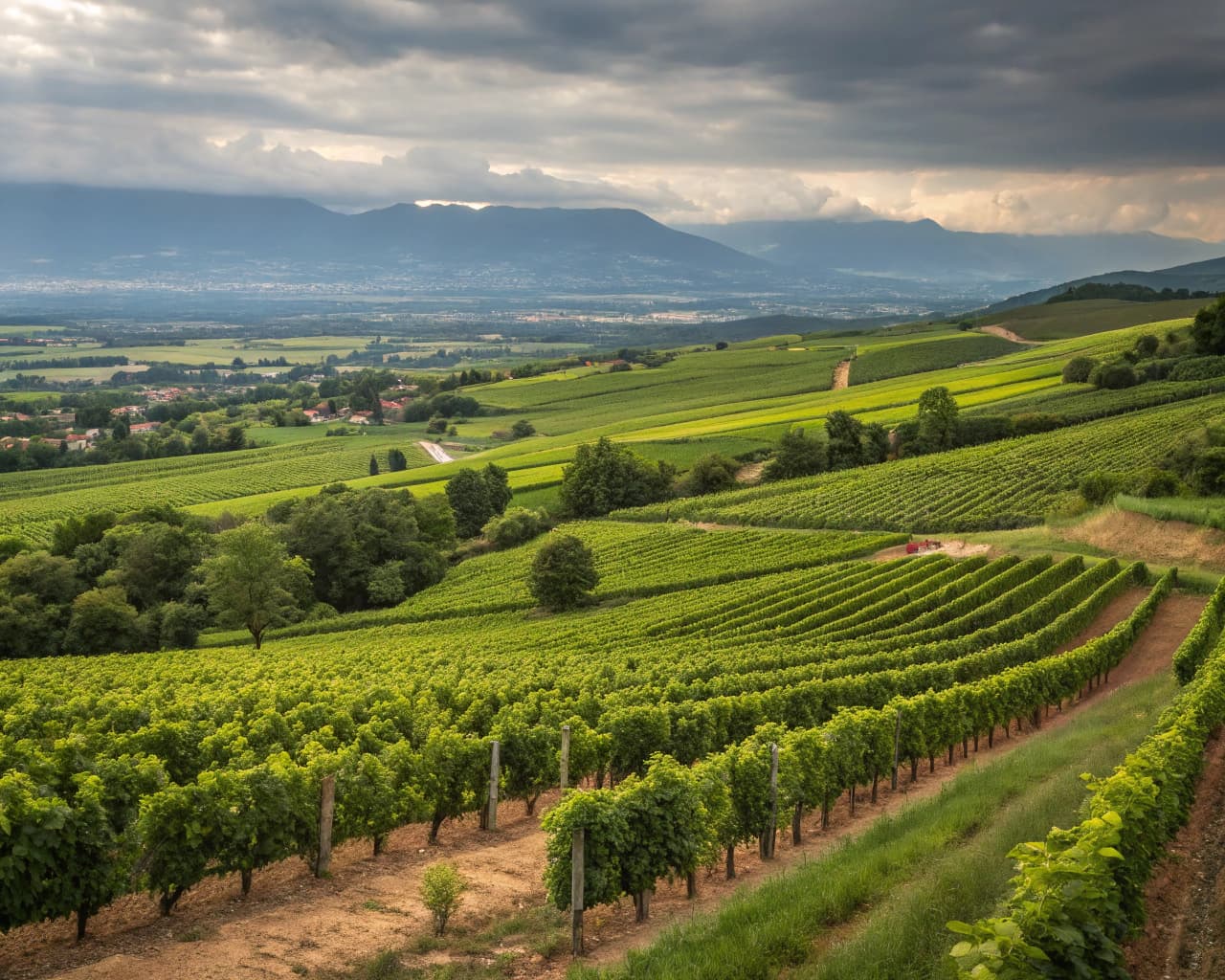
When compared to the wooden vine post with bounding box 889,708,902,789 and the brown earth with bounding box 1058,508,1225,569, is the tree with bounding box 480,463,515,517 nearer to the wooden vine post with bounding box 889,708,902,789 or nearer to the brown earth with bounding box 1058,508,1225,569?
the brown earth with bounding box 1058,508,1225,569

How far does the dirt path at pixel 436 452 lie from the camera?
131212 millimetres

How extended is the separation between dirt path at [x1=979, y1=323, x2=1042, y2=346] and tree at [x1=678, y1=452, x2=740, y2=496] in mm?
88377

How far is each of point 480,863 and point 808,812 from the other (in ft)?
25.6

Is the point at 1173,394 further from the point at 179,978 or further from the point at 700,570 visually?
the point at 179,978

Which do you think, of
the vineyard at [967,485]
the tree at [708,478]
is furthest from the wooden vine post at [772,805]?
the tree at [708,478]

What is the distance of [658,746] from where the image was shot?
23250mm

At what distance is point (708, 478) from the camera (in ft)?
310

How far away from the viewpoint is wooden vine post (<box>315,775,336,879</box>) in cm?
1595

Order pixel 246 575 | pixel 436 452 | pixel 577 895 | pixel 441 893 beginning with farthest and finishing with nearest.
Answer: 1. pixel 436 452
2. pixel 246 575
3. pixel 441 893
4. pixel 577 895

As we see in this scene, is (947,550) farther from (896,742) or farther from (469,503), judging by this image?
(469,503)

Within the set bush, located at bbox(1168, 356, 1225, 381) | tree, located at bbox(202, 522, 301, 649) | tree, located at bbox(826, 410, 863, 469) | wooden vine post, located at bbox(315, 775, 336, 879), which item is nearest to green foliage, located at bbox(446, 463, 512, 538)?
tree, located at bbox(826, 410, 863, 469)

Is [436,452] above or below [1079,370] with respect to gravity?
below

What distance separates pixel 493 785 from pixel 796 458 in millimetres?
77844

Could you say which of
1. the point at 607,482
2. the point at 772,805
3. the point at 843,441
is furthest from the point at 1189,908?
the point at 843,441
